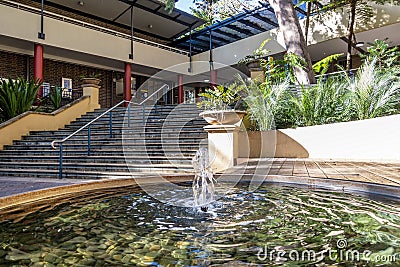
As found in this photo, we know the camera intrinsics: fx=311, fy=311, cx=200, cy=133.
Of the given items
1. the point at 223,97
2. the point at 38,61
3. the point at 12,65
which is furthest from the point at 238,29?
the point at 12,65

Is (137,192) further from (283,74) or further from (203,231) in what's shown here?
(283,74)

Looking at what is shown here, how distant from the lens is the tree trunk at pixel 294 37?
7.78 meters

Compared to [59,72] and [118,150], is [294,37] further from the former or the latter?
[59,72]

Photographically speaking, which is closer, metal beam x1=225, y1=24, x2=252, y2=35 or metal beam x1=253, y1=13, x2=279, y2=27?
metal beam x1=253, y1=13, x2=279, y2=27

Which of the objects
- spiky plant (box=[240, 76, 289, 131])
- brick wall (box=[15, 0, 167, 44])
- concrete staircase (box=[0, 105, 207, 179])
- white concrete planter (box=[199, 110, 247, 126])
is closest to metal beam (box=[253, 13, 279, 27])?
concrete staircase (box=[0, 105, 207, 179])

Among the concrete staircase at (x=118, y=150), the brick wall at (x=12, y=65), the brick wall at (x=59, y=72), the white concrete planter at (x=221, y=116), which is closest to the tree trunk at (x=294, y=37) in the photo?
the concrete staircase at (x=118, y=150)

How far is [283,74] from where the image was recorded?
8.41 metres

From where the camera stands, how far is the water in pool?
171 cm

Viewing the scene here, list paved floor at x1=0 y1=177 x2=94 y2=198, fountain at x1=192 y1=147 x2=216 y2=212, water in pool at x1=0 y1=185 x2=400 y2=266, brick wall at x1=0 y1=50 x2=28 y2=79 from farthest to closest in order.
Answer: brick wall at x1=0 y1=50 x2=28 y2=79
paved floor at x1=0 y1=177 x2=94 y2=198
fountain at x1=192 y1=147 x2=216 y2=212
water in pool at x1=0 y1=185 x2=400 y2=266

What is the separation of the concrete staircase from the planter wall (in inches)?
52.6

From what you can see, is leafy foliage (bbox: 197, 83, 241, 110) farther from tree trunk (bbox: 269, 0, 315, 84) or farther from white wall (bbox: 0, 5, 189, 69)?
white wall (bbox: 0, 5, 189, 69)

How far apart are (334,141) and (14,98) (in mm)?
8769

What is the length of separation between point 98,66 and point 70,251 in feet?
49.9

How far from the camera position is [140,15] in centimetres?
1623
